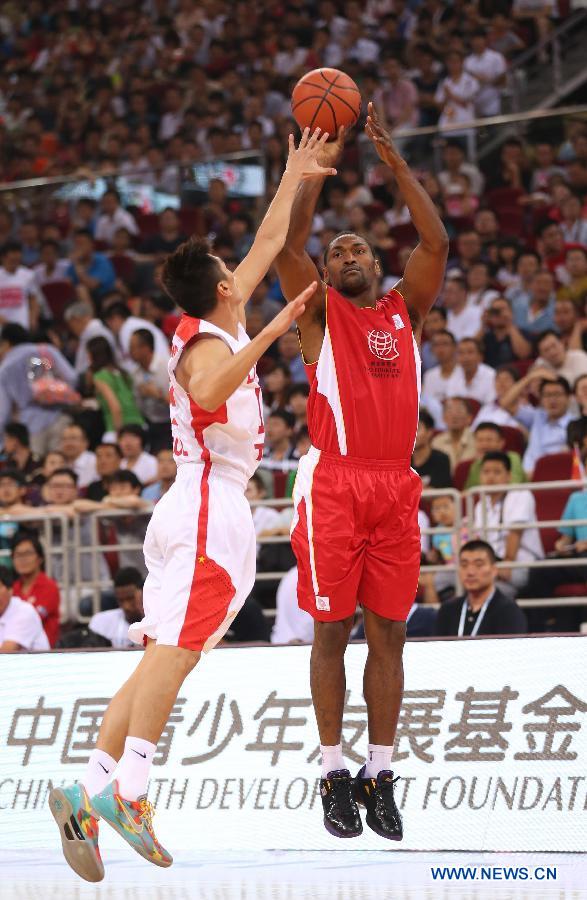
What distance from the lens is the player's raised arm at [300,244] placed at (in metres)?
6.30

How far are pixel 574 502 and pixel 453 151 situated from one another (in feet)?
20.1

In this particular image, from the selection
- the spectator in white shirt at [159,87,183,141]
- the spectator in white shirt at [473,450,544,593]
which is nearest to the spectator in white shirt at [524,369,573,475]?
the spectator in white shirt at [473,450,544,593]

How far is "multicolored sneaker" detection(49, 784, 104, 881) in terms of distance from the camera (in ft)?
17.7

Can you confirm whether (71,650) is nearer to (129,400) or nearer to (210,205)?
(129,400)

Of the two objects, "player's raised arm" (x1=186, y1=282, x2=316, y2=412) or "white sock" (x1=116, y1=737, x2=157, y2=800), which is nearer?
"player's raised arm" (x1=186, y1=282, x2=316, y2=412)

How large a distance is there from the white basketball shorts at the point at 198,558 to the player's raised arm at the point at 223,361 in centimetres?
41

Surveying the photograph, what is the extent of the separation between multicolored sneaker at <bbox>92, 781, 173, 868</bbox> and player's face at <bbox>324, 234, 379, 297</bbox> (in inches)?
94.4

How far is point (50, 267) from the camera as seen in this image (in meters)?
17.0

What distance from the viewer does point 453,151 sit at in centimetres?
1511

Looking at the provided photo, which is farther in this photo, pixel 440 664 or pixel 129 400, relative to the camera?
pixel 129 400

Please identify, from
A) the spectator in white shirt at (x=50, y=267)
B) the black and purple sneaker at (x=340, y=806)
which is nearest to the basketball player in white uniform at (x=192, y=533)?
the black and purple sneaker at (x=340, y=806)

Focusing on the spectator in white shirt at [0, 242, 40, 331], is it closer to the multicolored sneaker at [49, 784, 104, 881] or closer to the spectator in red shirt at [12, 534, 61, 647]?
the spectator in red shirt at [12, 534, 61, 647]

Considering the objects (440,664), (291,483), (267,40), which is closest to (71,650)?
(440,664)

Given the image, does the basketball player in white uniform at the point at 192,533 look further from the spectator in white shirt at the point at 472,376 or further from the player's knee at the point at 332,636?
the spectator in white shirt at the point at 472,376
